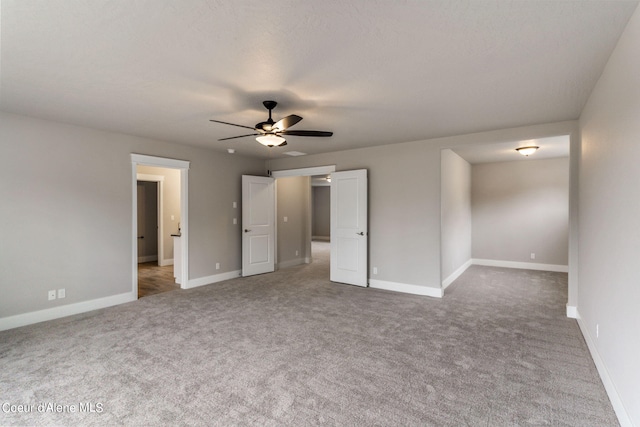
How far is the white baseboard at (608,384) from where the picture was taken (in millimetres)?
1956

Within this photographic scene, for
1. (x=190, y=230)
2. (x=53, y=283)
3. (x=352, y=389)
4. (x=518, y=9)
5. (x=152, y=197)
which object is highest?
(x=518, y=9)

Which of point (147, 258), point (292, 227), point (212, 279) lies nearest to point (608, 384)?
point (212, 279)

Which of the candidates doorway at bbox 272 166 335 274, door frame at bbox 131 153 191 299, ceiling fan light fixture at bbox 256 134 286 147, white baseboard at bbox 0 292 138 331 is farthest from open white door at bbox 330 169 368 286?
white baseboard at bbox 0 292 138 331

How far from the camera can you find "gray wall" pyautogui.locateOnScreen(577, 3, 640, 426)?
5.99 feet

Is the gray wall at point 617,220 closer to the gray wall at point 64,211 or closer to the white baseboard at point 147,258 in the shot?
the gray wall at point 64,211

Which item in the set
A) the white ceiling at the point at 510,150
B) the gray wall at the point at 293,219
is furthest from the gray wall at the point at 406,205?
the gray wall at the point at 293,219

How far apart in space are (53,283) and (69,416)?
2598 mm

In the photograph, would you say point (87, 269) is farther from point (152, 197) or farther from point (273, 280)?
point (152, 197)

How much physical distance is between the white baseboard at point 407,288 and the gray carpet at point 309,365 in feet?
0.90

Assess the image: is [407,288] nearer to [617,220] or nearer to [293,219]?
[617,220]

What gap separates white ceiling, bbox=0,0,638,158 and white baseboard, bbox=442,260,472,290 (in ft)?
9.24

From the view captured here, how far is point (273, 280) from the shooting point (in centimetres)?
604

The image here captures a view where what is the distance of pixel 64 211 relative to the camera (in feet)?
13.3

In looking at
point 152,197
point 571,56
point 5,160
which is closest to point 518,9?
point 571,56
